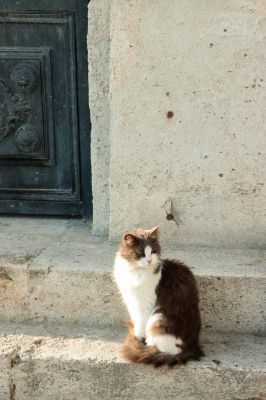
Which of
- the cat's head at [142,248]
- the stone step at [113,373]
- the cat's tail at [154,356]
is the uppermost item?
the cat's head at [142,248]

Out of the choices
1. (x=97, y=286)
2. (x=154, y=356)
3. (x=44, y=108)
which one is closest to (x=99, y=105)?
(x=44, y=108)

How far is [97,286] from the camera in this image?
339 cm

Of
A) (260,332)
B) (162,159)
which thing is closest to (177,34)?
(162,159)

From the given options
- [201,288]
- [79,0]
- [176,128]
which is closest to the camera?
[201,288]

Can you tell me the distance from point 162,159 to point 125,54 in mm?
624

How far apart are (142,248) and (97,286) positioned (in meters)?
0.53

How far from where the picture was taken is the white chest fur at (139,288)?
303 cm

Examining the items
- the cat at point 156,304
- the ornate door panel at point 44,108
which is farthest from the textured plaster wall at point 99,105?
the cat at point 156,304

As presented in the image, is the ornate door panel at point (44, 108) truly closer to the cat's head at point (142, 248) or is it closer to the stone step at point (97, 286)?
the stone step at point (97, 286)

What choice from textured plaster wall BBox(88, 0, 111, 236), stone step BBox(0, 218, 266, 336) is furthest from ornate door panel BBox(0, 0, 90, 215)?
stone step BBox(0, 218, 266, 336)

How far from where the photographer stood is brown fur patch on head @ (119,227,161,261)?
9.78 feet

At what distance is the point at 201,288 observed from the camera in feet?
10.9

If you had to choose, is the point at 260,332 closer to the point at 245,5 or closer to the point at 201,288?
the point at 201,288

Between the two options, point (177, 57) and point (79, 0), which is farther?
point (79, 0)
